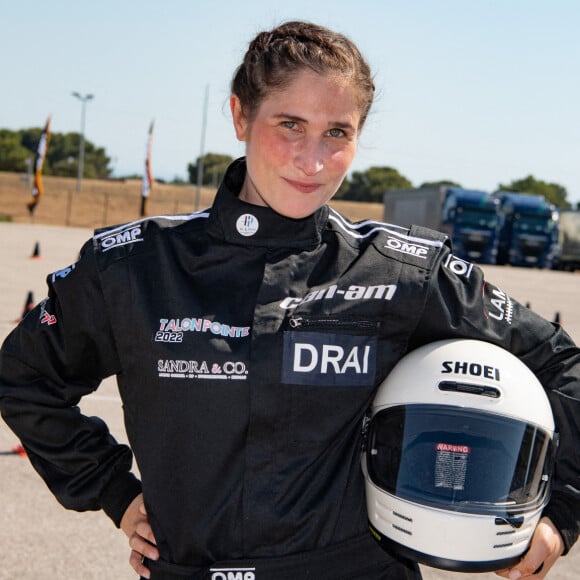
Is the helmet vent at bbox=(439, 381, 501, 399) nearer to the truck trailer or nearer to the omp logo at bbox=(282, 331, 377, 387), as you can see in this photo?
the omp logo at bbox=(282, 331, 377, 387)

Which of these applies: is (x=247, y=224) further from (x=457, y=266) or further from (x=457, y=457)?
(x=457, y=457)

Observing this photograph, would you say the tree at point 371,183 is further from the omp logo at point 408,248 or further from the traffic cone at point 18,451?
the omp logo at point 408,248

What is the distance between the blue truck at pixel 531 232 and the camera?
3216 cm

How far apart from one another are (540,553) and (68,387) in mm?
1241

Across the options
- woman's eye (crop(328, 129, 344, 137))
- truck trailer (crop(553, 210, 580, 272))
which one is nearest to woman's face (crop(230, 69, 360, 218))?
woman's eye (crop(328, 129, 344, 137))

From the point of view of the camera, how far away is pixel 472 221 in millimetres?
31188

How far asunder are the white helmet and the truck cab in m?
29.3

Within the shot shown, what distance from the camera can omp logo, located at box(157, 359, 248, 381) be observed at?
6.51 ft

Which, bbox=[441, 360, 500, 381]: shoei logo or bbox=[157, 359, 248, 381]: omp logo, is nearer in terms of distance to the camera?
bbox=[157, 359, 248, 381]: omp logo

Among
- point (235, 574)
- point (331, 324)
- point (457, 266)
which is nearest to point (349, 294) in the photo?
point (331, 324)

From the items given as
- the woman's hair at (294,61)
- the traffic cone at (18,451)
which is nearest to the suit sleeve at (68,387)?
the woman's hair at (294,61)

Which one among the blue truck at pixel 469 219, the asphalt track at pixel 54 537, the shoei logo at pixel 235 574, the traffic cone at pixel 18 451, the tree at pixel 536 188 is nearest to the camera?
the shoei logo at pixel 235 574

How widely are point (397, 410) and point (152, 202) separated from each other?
213ft

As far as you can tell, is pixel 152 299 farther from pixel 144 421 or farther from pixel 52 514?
pixel 52 514
